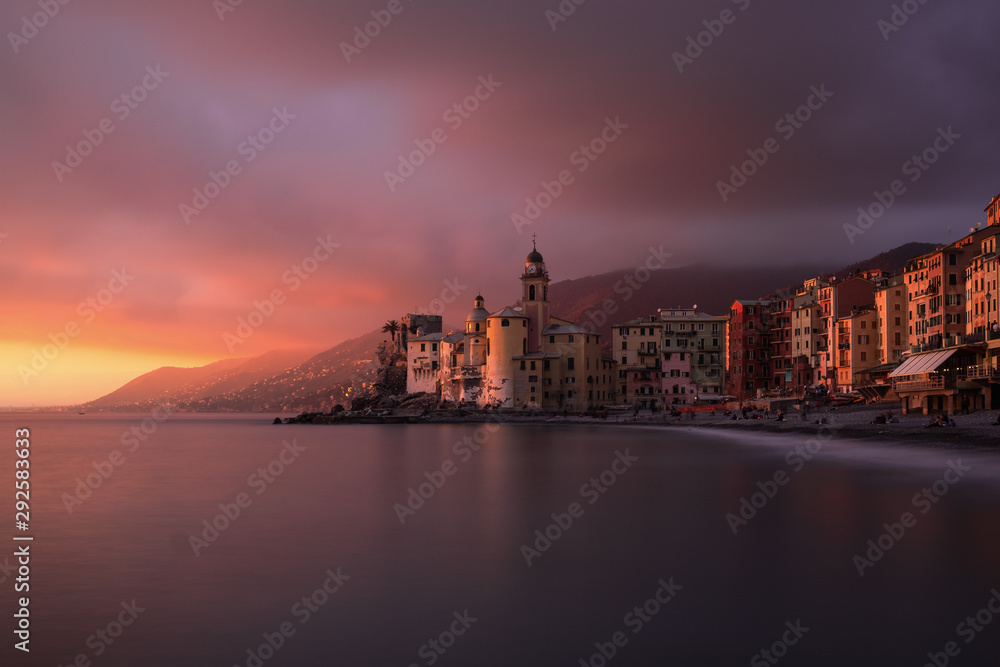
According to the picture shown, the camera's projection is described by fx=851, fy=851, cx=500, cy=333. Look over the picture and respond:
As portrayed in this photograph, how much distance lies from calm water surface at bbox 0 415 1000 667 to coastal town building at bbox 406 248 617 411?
348 feet

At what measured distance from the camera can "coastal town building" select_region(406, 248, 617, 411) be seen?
150 metres

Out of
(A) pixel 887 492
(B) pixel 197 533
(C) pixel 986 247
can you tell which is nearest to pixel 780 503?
(A) pixel 887 492

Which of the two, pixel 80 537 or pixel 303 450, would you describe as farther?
pixel 303 450

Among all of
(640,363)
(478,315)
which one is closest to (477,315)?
(478,315)

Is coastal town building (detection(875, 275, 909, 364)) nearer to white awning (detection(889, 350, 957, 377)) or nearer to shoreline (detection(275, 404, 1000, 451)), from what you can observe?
shoreline (detection(275, 404, 1000, 451))

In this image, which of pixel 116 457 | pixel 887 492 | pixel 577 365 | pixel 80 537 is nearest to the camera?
pixel 80 537

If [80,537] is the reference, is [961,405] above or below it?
above

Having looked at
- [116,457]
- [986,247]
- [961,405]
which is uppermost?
[986,247]

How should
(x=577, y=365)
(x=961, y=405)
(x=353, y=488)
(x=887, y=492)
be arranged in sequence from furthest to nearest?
(x=577, y=365) < (x=961, y=405) < (x=353, y=488) < (x=887, y=492)

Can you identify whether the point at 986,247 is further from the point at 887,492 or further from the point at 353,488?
the point at 353,488

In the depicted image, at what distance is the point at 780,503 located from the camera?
32.1 m

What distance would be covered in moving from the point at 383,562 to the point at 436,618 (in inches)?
244

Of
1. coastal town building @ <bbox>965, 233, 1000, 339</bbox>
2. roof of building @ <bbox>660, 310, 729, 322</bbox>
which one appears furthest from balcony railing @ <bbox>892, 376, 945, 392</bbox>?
roof of building @ <bbox>660, 310, 729, 322</bbox>

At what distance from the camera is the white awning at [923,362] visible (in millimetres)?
69625
